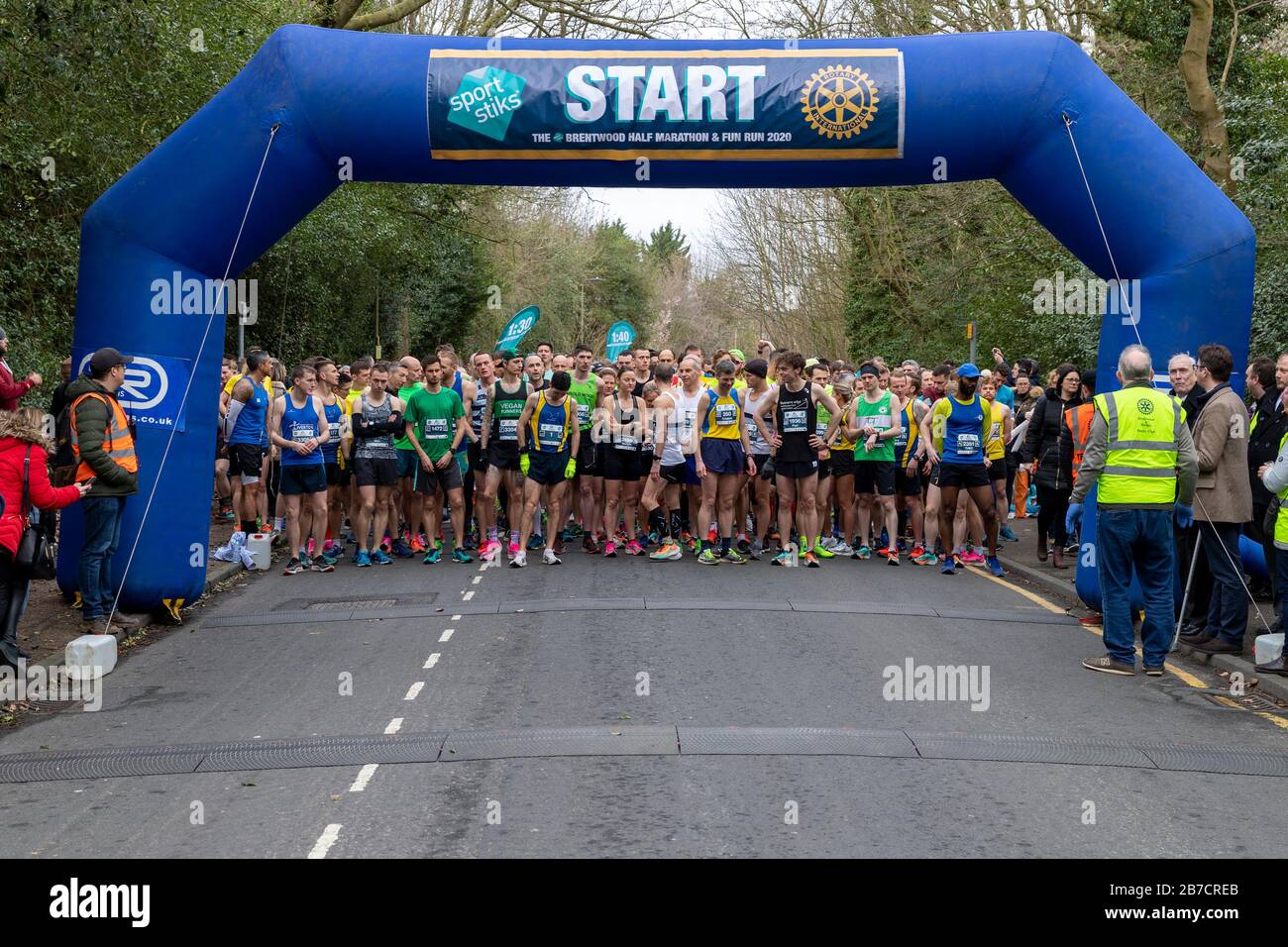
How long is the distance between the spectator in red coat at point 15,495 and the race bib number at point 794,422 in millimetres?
7351

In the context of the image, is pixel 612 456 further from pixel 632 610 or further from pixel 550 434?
pixel 632 610

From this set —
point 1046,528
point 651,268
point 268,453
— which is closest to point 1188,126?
point 1046,528

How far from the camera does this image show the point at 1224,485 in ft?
31.4

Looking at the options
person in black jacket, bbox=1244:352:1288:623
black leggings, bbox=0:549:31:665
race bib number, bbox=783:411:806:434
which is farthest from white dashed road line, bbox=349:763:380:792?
race bib number, bbox=783:411:806:434

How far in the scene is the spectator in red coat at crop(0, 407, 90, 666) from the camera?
8.45 metres

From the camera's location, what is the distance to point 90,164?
15859 millimetres

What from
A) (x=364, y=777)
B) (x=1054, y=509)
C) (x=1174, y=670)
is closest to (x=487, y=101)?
(x=364, y=777)

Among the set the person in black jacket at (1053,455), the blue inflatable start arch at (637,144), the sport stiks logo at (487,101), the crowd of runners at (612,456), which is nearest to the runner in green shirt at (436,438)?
the crowd of runners at (612,456)

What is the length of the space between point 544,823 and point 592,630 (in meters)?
4.48

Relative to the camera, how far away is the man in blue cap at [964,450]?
13.6 metres

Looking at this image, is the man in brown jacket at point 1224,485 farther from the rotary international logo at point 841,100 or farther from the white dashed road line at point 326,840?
the white dashed road line at point 326,840

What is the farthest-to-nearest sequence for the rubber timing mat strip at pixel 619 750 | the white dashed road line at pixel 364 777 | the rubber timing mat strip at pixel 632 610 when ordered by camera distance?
the rubber timing mat strip at pixel 632 610, the rubber timing mat strip at pixel 619 750, the white dashed road line at pixel 364 777

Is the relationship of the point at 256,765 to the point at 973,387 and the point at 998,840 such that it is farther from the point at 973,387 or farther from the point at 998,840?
the point at 973,387

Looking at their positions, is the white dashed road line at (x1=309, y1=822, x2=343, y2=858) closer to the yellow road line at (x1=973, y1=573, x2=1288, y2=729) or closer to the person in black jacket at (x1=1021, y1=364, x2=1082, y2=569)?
the yellow road line at (x1=973, y1=573, x2=1288, y2=729)
